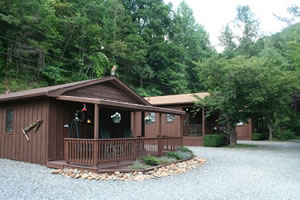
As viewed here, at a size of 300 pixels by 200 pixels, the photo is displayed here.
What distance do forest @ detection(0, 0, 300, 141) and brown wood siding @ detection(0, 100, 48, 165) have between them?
9593 millimetres

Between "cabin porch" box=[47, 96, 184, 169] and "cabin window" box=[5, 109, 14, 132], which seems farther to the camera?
"cabin window" box=[5, 109, 14, 132]

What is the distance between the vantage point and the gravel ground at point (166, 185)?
5.39 meters

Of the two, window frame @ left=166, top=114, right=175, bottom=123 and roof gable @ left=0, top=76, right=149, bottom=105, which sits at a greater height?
roof gable @ left=0, top=76, right=149, bottom=105

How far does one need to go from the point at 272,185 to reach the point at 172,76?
26772mm

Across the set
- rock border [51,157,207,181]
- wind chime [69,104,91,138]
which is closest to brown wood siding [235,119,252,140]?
rock border [51,157,207,181]

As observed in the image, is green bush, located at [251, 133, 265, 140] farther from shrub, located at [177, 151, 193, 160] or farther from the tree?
shrub, located at [177, 151, 193, 160]

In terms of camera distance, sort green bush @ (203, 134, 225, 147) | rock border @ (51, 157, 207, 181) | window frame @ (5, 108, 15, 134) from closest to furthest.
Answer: rock border @ (51, 157, 207, 181), window frame @ (5, 108, 15, 134), green bush @ (203, 134, 225, 147)

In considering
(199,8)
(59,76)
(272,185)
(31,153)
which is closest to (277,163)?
(272,185)

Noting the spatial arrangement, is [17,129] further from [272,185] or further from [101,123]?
[272,185]

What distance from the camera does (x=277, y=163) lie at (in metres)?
9.85

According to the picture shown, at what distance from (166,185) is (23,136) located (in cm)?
569

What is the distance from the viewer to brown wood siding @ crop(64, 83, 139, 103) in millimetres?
9341

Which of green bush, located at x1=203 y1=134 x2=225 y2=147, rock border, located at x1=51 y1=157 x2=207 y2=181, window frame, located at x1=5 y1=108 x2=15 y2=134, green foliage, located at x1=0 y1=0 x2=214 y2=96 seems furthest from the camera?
green foliage, located at x1=0 y1=0 x2=214 y2=96

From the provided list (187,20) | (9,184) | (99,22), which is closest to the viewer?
(9,184)
